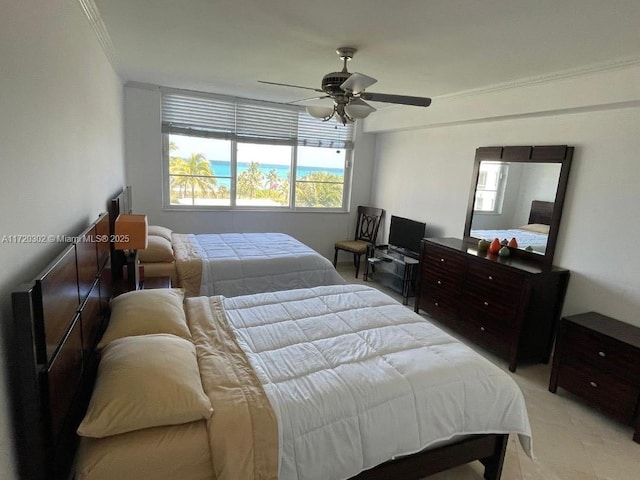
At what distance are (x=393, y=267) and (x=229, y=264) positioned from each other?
2.80 meters

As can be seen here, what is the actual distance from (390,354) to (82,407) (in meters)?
1.48

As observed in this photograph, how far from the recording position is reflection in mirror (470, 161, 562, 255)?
342cm

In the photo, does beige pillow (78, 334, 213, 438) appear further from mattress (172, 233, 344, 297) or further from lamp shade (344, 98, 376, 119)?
lamp shade (344, 98, 376, 119)

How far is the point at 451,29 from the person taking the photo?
7.37ft

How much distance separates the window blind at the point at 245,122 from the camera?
16.0 feet

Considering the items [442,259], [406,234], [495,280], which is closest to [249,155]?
[406,234]

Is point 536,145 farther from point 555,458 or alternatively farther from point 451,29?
point 555,458

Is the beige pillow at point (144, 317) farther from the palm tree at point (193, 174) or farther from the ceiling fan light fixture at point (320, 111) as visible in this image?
the palm tree at point (193, 174)

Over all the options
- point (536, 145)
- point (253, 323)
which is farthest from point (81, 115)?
point (536, 145)

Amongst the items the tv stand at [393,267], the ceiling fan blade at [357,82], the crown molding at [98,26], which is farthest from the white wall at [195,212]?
the ceiling fan blade at [357,82]

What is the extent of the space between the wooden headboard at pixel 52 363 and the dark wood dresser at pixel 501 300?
10.4 ft

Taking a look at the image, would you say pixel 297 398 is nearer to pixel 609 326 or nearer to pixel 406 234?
pixel 609 326

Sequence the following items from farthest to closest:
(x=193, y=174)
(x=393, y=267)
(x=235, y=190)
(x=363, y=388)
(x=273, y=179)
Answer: (x=273, y=179) < (x=393, y=267) < (x=235, y=190) < (x=193, y=174) < (x=363, y=388)

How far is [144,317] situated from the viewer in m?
1.90
